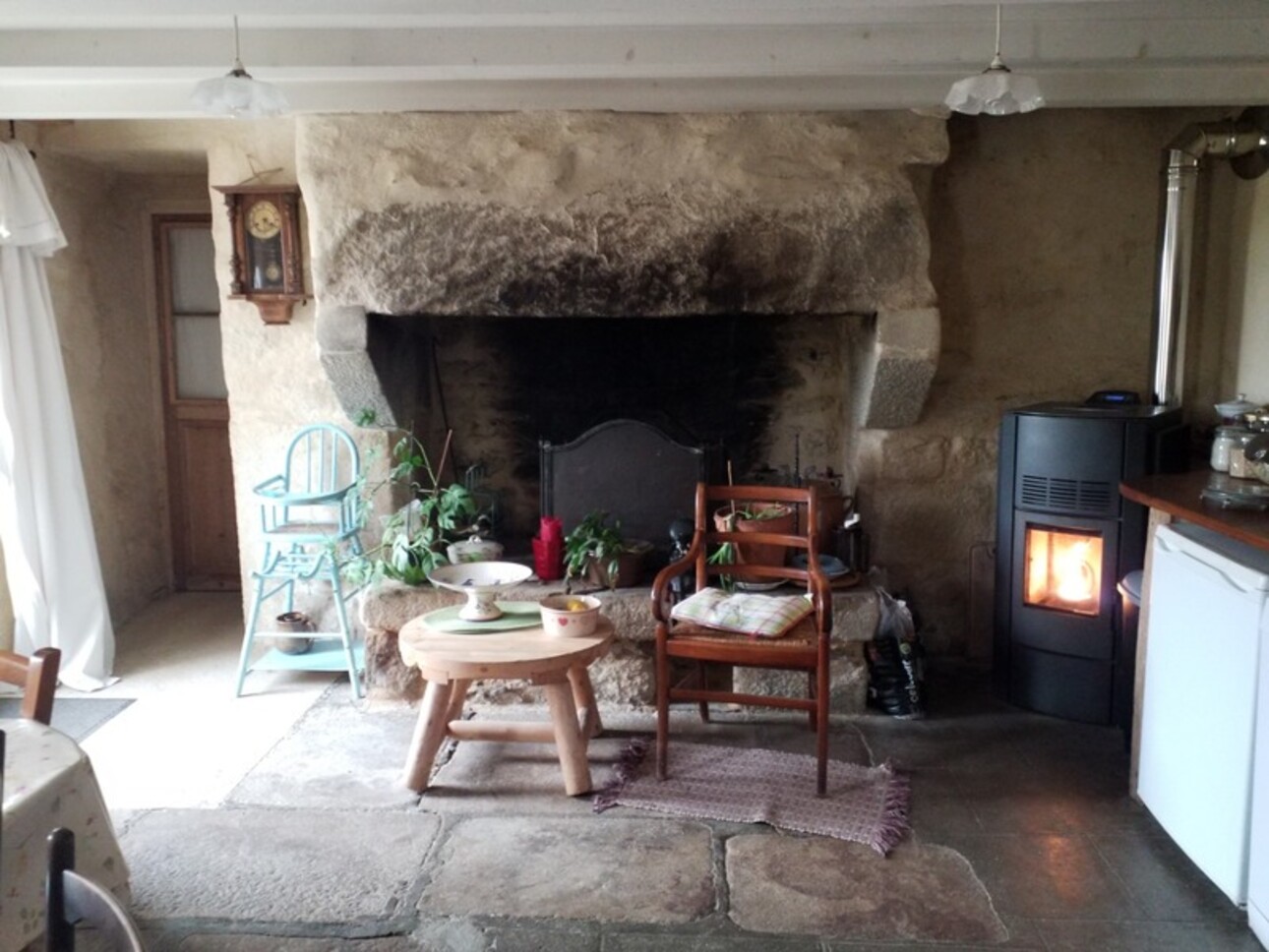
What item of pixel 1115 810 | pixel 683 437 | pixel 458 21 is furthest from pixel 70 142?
pixel 1115 810

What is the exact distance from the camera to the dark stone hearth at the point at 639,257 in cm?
316

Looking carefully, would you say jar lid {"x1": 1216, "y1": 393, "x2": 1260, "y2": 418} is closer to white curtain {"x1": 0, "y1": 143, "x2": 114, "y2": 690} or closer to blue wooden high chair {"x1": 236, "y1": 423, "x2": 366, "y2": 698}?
blue wooden high chair {"x1": 236, "y1": 423, "x2": 366, "y2": 698}

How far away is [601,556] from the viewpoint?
11.0ft

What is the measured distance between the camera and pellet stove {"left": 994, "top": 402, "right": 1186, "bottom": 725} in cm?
307

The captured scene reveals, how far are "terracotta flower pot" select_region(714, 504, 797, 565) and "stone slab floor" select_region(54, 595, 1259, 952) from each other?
1.72ft

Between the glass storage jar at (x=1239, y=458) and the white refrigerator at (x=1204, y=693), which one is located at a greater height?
the glass storage jar at (x=1239, y=458)

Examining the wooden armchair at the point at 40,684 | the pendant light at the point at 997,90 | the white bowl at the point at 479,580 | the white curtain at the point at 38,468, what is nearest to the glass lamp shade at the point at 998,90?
the pendant light at the point at 997,90

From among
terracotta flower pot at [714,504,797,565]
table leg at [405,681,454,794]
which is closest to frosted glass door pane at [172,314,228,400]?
table leg at [405,681,454,794]

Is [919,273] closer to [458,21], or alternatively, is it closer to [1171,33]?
[1171,33]

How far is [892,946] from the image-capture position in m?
2.06

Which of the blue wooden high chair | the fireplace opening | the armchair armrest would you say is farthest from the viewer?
the fireplace opening

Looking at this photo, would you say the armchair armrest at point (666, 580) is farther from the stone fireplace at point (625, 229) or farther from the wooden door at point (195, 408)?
the wooden door at point (195, 408)

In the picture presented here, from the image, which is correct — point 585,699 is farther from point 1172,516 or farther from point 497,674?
point 1172,516

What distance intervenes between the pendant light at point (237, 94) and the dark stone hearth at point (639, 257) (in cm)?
70
